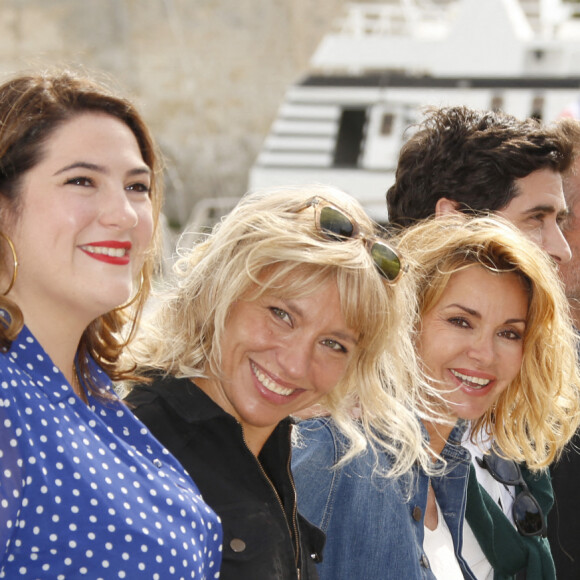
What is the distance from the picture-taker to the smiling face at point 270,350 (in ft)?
6.13

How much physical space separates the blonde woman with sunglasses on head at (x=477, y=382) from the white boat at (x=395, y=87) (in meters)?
12.7

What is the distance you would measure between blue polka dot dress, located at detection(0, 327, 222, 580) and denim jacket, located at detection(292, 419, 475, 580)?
459mm

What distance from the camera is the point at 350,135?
16.2 meters

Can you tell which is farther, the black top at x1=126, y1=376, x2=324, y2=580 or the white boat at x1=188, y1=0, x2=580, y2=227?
the white boat at x1=188, y1=0, x2=580, y2=227

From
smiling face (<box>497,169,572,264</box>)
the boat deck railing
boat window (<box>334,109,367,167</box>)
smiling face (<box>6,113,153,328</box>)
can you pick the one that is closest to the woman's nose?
smiling face (<box>6,113,153,328</box>)

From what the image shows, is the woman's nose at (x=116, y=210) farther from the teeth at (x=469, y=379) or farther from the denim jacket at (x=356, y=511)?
the teeth at (x=469, y=379)

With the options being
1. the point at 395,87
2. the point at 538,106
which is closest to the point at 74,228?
the point at 395,87

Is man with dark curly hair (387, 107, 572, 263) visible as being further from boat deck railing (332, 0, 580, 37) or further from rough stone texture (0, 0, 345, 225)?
rough stone texture (0, 0, 345, 225)

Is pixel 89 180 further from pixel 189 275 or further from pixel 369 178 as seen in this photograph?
pixel 369 178

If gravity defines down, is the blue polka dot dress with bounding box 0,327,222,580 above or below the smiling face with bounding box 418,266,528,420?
above

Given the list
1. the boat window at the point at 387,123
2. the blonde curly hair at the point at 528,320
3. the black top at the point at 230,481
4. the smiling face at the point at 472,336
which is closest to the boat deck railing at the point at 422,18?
the boat window at the point at 387,123

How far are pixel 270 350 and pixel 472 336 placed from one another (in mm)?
669

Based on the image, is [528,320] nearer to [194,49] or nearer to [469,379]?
[469,379]

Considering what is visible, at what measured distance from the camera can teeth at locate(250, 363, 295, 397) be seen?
1886 mm
